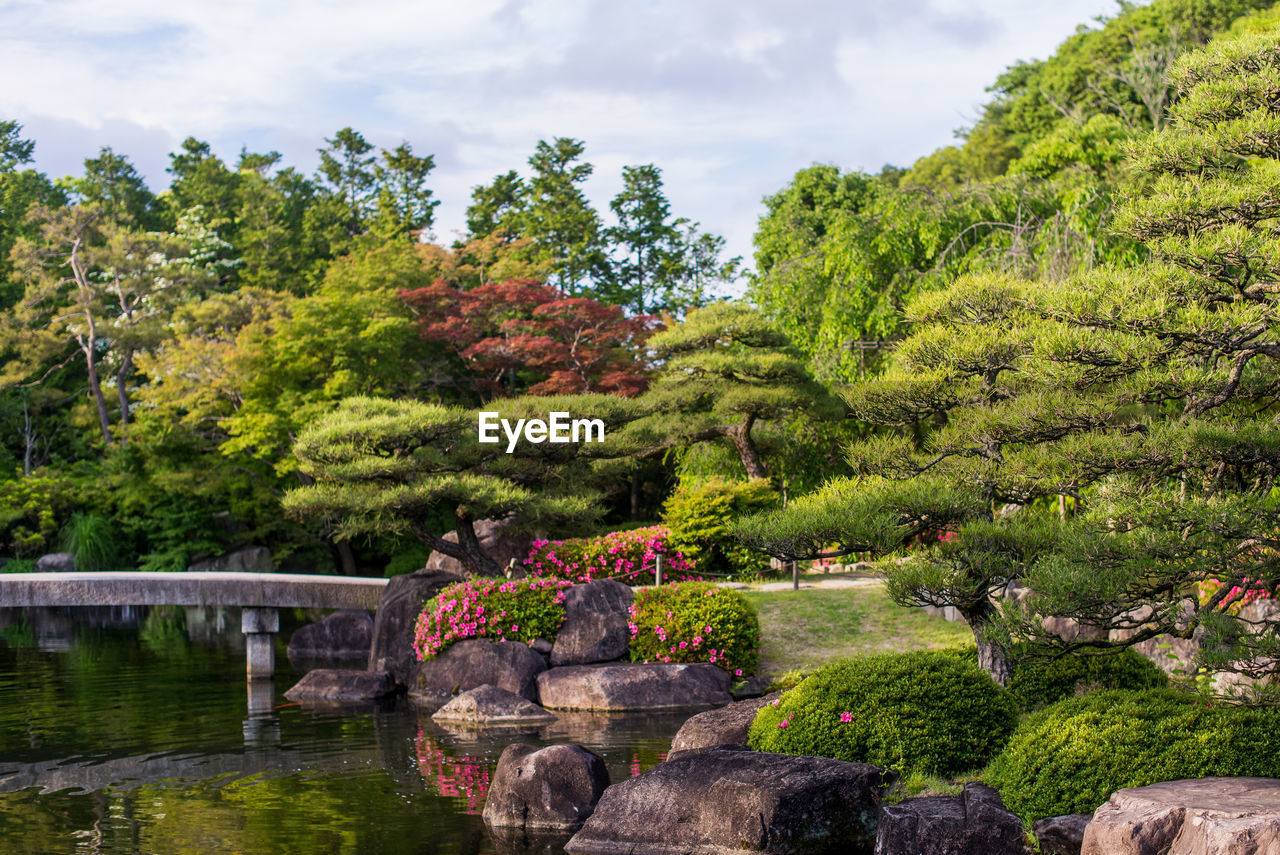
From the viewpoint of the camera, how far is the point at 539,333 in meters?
26.0

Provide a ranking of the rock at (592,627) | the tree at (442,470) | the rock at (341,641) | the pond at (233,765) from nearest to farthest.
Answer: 1. the pond at (233,765)
2. the rock at (592,627)
3. the tree at (442,470)
4. the rock at (341,641)

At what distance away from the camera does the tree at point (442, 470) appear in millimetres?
16141

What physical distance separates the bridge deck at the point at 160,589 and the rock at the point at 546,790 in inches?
378

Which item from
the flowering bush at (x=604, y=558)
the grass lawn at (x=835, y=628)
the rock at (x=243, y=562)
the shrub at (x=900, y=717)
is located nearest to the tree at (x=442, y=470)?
the flowering bush at (x=604, y=558)

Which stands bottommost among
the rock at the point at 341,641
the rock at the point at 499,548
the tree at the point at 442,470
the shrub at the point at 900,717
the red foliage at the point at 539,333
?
the rock at the point at 341,641

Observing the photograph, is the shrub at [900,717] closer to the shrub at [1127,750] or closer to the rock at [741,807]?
the rock at [741,807]

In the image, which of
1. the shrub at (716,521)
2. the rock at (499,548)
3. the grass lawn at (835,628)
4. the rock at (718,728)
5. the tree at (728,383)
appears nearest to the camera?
the rock at (718,728)

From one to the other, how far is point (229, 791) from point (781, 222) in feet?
74.6

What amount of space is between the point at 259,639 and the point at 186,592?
125cm

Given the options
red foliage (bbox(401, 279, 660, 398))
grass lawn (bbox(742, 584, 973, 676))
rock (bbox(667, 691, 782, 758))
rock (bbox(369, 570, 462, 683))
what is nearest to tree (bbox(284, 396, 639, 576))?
rock (bbox(369, 570, 462, 683))

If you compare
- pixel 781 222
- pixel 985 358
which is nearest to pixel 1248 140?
pixel 985 358

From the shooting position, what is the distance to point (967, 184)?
1991cm

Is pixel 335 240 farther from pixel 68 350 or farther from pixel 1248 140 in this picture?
pixel 1248 140

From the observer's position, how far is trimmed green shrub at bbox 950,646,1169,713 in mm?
9562
